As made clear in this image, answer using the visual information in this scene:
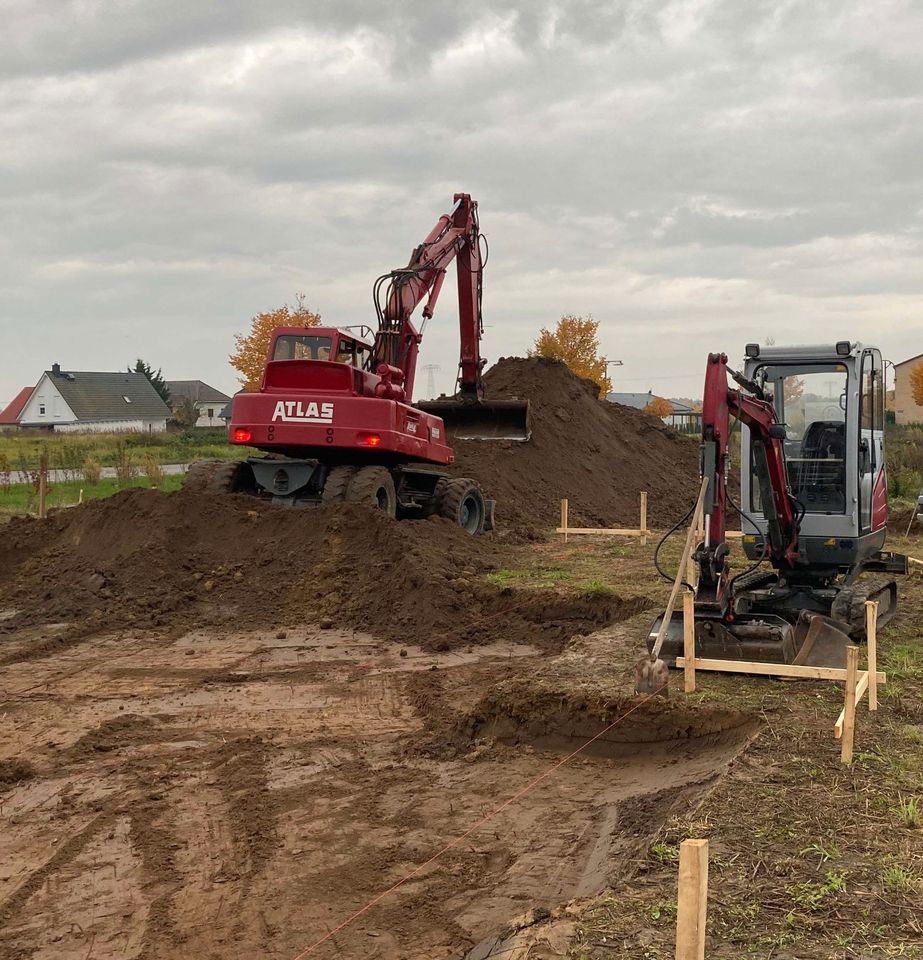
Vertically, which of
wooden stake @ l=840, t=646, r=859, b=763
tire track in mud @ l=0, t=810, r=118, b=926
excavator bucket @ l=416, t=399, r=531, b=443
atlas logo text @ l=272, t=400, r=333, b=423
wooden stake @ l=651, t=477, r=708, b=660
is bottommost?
tire track in mud @ l=0, t=810, r=118, b=926

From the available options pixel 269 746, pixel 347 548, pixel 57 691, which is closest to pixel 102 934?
pixel 269 746

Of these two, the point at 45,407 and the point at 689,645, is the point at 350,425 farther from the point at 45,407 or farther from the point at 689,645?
the point at 45,407

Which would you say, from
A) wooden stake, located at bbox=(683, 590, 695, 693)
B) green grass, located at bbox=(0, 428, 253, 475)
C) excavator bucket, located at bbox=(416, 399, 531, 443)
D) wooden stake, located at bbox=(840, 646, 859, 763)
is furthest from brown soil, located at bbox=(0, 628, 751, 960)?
green grass, located at bbox=(0, 428, 253, 475)

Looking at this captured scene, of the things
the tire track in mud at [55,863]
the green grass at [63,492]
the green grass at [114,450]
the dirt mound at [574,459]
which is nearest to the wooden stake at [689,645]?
the tire track in mud at [55,863]

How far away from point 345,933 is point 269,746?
10.2 feet

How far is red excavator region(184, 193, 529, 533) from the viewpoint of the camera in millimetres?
15727

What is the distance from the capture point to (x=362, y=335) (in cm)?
1759

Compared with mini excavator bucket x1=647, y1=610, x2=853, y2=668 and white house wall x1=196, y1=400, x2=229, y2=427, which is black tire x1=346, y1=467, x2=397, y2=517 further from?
white house wall x1=196, y1=400, x2=229, y2=427

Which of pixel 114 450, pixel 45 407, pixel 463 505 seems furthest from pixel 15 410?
pixel 463 505

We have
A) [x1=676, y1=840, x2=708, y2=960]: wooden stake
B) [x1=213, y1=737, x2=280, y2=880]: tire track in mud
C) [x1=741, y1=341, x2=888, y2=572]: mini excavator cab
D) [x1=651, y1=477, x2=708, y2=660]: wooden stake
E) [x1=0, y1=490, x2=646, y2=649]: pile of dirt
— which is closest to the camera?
[x1=676, y1=840, x2=708, y2=960]: wooden stake

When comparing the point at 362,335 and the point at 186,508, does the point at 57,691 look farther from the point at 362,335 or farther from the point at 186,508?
the point at 362,335

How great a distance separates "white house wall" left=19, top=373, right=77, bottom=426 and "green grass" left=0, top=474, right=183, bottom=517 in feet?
162

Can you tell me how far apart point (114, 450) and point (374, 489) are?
26.0 meters

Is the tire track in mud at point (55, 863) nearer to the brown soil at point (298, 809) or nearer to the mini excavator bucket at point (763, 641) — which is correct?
the brown soil at point (298, 809)
